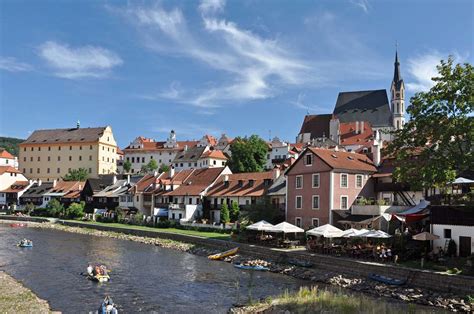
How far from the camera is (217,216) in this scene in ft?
238

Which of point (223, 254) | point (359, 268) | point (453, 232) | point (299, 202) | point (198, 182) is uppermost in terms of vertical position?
point (198, 182)

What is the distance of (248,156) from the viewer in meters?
104

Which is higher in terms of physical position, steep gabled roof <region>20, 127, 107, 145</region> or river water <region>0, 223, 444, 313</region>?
steep gabled roof <region>20, 127, 107, 145</region>

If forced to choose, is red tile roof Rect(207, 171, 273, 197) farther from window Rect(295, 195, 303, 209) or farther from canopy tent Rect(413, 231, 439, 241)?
canopy tent Rect(413, 231, 439, 241)

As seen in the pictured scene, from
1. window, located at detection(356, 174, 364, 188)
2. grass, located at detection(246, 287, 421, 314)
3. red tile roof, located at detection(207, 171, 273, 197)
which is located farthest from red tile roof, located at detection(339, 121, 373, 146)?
grass, located at detection(246, 287, 421, 314)

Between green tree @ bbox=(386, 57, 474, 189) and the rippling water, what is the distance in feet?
39.4

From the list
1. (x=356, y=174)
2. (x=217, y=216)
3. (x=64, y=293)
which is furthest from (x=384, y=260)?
(x=217, y=216)

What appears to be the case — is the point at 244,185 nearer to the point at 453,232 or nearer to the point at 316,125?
Answer: the point at 453,232

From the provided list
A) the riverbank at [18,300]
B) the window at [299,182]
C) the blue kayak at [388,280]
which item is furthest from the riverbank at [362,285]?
the riverbank at [18,300]

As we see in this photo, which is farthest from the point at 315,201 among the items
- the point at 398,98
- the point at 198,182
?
the point at 398,98

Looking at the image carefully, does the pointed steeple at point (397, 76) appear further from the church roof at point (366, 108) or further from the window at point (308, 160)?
the window at point (308, 160)

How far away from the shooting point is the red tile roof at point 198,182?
253 feet

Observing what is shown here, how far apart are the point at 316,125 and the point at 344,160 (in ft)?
256

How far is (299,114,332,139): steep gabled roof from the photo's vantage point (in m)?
130
